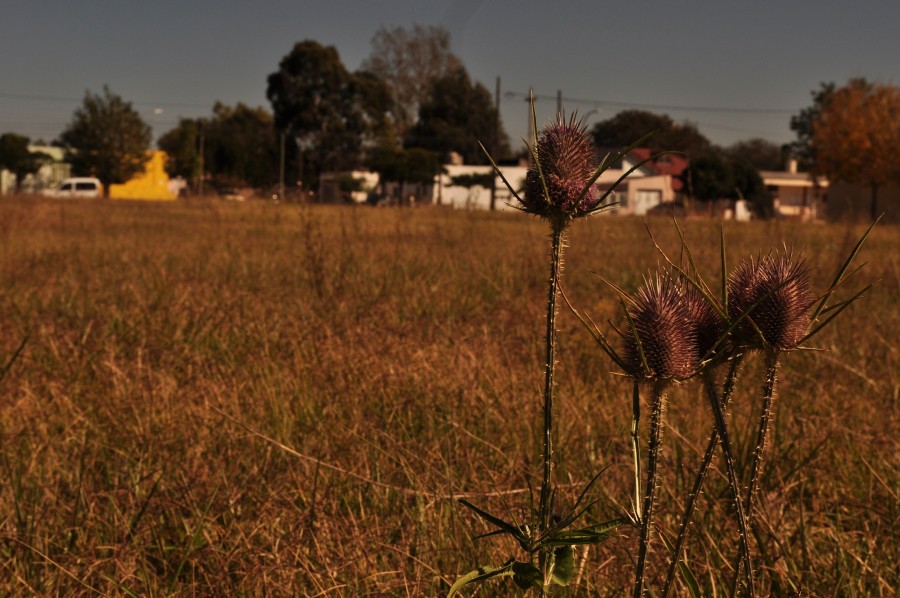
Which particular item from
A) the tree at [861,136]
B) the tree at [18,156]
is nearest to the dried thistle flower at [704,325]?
the tree at [861,136]

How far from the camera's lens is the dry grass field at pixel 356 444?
190 centimetres

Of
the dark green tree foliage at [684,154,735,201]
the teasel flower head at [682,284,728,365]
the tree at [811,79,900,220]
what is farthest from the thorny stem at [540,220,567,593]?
the dark green tree foliage at [684,154,735,201]

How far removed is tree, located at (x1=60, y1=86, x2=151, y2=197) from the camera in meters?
53.6

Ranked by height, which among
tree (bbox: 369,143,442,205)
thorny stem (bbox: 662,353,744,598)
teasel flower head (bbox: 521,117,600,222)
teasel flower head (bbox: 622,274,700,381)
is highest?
tree (bbox: 369,143,442,205)

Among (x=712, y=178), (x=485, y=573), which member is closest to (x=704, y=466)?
(x=485, y=573)

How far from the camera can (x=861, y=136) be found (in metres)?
37.4

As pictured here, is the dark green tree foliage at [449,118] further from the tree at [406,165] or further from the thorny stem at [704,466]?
the thorny stem at [704,466]

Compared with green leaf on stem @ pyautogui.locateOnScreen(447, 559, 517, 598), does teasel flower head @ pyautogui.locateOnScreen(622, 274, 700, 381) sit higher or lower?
higher

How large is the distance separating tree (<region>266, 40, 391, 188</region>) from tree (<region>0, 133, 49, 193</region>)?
18.2 meters

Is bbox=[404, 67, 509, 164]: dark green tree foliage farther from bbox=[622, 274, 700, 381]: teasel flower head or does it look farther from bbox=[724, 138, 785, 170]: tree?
bbox=[622, 274, 700, 381]: teasel flower head

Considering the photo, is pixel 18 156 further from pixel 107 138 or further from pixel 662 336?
pixel 662 336

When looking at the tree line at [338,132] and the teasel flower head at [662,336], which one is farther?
the tree line at [338,132]

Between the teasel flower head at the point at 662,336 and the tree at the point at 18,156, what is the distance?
6489cm

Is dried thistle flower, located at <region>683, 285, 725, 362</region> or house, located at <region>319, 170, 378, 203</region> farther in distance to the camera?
house, located at <region>319, 170, 378, 203</region>
